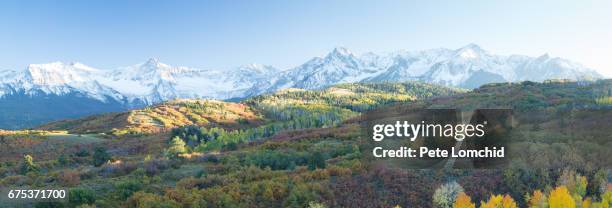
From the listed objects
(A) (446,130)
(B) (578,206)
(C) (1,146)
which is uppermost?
(A) (446,130)

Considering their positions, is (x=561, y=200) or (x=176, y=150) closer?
(x=561, y=200)

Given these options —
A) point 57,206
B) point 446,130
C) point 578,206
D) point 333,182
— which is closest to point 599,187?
point 578,206

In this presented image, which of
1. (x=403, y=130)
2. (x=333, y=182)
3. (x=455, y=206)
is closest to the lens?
(x=455, y=206)

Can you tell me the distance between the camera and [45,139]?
100062 mm

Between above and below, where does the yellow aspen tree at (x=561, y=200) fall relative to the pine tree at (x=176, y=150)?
above

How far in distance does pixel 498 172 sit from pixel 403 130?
9.19m

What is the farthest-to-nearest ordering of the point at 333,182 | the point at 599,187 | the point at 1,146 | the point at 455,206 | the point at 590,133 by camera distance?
1. the point at 1,146
2. the point at 590,133
3. the point at 333,182
4. the point at 599,187
5. the point at 455,206

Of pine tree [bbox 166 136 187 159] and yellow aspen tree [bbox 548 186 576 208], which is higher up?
yellow aspen tree [bbox 548 186 576 208]

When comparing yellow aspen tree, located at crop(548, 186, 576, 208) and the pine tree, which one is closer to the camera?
yellow aspen tree, located at crop(548, 186, 576, 208)

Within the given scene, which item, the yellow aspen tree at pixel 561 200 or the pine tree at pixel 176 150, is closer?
the yellow aspen tree at pixel 561 200

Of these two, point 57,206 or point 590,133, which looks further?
point 590,133

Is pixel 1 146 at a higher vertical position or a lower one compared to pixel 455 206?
lower

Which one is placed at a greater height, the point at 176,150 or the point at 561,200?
the point at 561,200

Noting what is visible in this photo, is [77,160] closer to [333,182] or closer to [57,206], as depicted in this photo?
[57,206]
